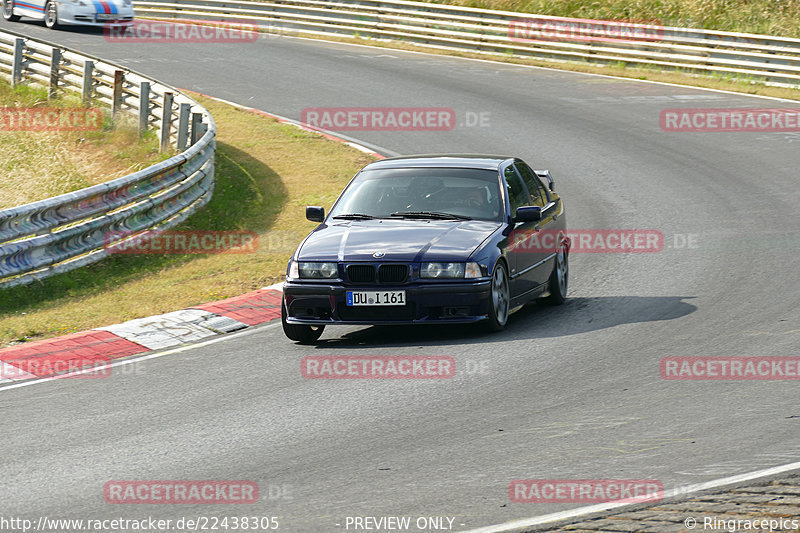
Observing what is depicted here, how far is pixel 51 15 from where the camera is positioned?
35.2 metres

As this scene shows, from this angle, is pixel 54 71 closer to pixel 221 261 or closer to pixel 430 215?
pixel 221 261

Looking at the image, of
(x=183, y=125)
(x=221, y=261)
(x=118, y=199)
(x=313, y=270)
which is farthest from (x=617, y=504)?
(x=183, y=125)

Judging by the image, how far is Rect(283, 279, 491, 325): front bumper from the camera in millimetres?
9828

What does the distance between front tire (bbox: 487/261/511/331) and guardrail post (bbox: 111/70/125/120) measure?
13.6 metres

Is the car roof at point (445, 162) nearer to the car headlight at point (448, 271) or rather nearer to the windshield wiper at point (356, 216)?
the windshield wiper at point (356, 216)

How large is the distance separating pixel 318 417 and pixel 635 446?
2.20 meters

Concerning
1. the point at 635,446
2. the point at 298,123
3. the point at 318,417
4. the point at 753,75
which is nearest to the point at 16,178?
the point at 298,123

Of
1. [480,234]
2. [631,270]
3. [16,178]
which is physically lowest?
[16,178]

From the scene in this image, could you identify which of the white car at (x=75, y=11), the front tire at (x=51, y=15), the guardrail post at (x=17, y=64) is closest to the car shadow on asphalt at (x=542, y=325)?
the guardrail post at (x=17, y=64)

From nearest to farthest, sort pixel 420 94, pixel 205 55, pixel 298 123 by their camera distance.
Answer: pixel 298 123
pixel 420 94
pixel 205 55

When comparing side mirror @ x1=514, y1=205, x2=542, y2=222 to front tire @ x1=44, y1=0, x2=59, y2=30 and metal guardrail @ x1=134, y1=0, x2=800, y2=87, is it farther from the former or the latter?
front tire @ x1=44, y1=0, x2=59, y2=30

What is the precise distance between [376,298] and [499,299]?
3.95 ft

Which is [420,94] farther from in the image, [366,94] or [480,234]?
[480,234]

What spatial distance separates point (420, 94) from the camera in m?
25.9
